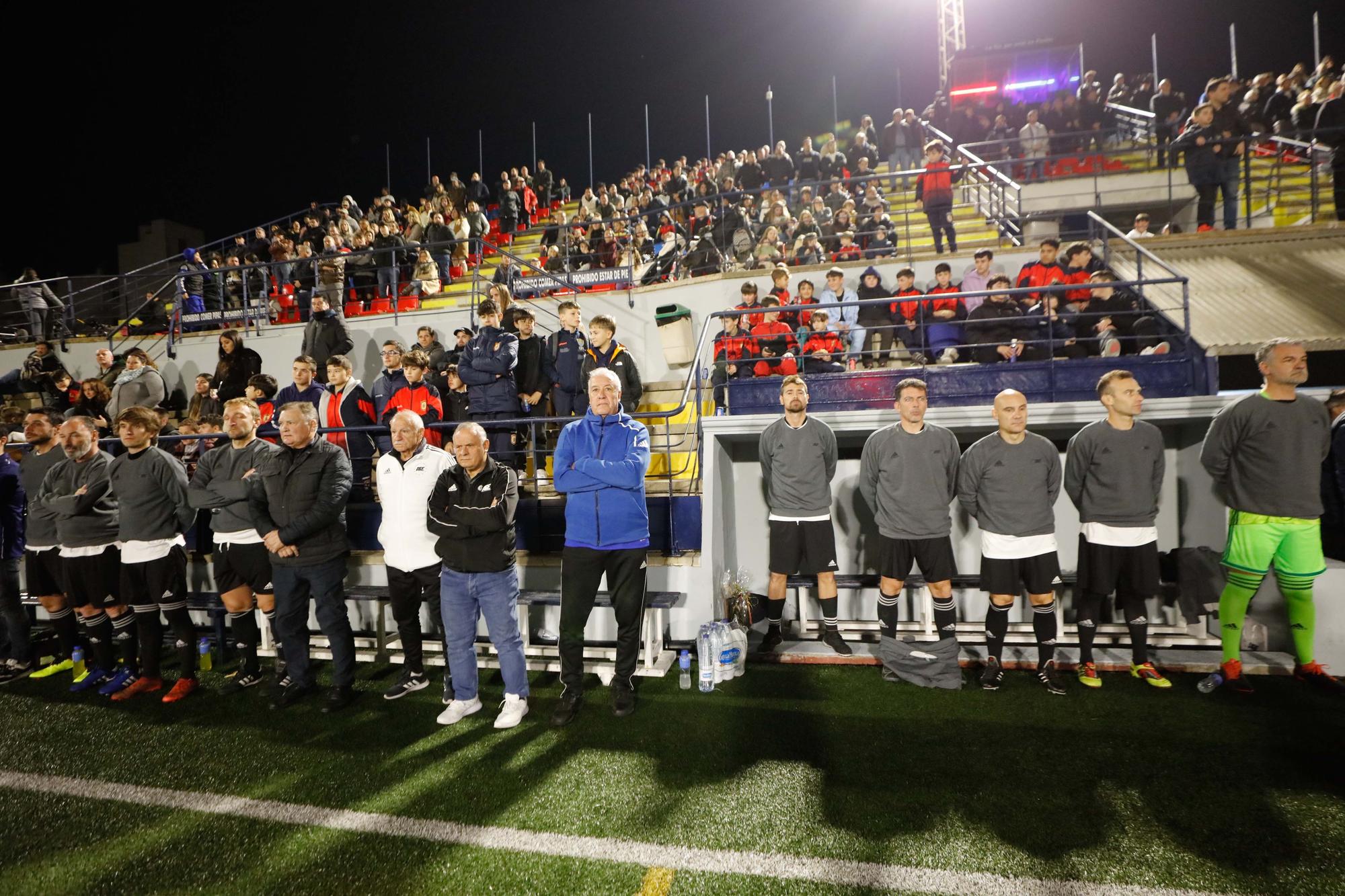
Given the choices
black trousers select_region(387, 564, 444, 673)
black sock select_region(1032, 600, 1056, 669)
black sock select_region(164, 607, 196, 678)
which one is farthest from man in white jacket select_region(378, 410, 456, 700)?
black sock select_region(1032, 600, 1056, 669)

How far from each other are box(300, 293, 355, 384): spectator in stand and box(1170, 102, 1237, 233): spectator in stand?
35.3 ft

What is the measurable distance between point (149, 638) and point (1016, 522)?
5.95 m

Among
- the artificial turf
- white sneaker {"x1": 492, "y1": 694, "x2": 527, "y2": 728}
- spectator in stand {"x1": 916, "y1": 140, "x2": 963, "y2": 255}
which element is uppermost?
spectator in stand {"x1": 916, "y1": 140, "x2": 963, "y2": 255}

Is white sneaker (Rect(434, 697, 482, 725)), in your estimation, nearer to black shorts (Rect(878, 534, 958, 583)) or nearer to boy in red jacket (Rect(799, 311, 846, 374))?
black shorts (Rect(878, 534, 958, 583))

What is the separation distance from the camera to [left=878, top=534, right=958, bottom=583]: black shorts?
4.59 metres

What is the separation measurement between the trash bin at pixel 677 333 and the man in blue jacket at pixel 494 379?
136 inches

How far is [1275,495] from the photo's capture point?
400 cm

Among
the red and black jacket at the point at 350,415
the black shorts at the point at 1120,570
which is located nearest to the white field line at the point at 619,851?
the black shorts at the point at 1120,570

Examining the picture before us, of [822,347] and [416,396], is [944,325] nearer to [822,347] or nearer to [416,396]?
[822,347]

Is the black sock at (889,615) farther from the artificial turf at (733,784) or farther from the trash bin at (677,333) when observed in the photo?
the trash bin at (677,333)

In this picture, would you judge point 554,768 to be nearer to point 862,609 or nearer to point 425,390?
point 862,609

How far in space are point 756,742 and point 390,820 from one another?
1.82m

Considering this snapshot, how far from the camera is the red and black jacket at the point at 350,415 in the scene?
621cm

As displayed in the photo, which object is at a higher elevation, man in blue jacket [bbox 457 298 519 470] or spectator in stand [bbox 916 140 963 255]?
spectator in stand [bbox 916 140 963 255]
